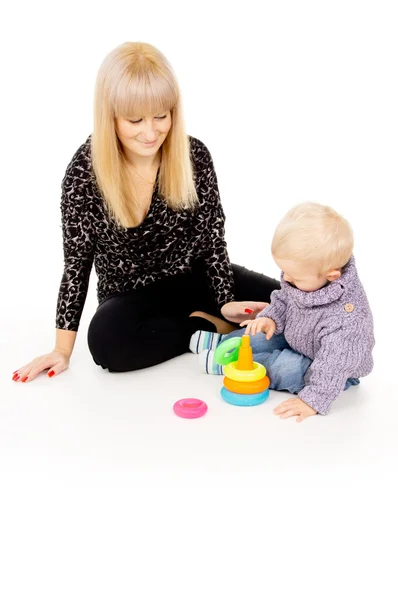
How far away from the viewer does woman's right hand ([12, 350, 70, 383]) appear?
204 cm

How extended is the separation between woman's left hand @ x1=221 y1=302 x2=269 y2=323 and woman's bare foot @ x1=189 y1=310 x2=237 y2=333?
0.10ft

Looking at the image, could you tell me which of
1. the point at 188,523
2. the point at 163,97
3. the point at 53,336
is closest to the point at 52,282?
the point at 53,336

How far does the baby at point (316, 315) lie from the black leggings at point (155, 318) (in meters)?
0.27

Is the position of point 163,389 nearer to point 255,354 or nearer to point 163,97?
point 255,354

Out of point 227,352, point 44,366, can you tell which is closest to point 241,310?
point 227,352

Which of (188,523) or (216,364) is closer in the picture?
(188,523)

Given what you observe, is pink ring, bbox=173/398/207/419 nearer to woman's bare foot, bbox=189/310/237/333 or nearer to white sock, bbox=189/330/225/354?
white sock, bbox=189/330/225/354

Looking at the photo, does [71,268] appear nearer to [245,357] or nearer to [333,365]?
[245,357]

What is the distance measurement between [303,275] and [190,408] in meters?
0.45

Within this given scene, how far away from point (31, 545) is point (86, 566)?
13 centimetres

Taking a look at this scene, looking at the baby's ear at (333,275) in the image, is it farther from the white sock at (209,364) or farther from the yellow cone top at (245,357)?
the white sock at (209,364)

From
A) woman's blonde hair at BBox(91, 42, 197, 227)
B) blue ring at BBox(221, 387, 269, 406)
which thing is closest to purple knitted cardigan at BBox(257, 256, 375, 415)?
blue ring at BBox(221, 387, 269, 406)

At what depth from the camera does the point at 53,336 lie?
236 centimetres

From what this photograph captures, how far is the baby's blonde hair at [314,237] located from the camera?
172cm
